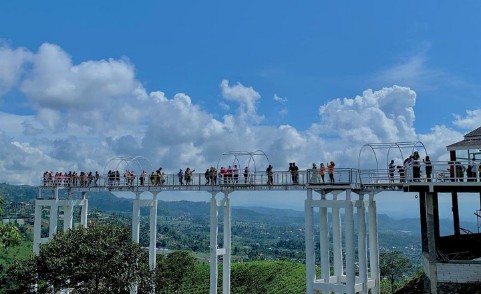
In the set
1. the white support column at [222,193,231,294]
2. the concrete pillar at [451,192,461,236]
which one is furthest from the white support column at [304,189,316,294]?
the concrete pillar at [451,192,461,236]

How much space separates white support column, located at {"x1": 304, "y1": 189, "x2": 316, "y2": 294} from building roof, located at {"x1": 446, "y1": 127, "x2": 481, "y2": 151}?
806 cm

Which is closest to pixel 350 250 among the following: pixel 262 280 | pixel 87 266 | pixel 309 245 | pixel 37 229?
pixel 309 245

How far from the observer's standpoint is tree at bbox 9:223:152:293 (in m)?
26.8

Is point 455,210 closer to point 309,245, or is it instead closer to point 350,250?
point 350,250

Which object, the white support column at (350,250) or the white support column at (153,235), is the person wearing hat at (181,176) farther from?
the white support column at (350,250)

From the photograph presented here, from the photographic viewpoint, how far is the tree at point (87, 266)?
26844 mm

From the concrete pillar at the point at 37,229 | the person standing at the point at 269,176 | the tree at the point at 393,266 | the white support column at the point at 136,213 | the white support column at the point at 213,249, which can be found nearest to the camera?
the person standing at the point at 269,176

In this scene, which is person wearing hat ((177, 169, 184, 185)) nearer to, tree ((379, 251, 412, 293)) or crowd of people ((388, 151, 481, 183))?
crowd of people ((388, 151, 481, 183))

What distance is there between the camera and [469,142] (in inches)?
985

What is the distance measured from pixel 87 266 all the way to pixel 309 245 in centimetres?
1255

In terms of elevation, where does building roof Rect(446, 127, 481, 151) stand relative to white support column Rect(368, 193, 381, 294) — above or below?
above

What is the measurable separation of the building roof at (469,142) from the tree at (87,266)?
18953 millimetres

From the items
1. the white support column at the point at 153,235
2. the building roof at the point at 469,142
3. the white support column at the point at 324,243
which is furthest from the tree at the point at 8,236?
the building roof at the point at 469,142

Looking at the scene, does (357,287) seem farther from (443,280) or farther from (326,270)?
(443,280)
